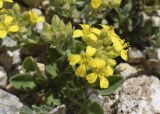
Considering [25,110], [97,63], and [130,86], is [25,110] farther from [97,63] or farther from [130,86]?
[130,86]

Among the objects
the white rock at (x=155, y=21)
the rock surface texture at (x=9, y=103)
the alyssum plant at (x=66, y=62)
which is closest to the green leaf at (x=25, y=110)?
the alyssum plant at (x=66, y=62)

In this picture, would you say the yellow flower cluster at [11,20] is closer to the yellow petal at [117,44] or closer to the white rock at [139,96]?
the yellow petal at [117,44]

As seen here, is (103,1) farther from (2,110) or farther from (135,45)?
(2,110)

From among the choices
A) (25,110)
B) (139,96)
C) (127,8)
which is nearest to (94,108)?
(139,96)

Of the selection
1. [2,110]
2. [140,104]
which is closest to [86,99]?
[140,104]

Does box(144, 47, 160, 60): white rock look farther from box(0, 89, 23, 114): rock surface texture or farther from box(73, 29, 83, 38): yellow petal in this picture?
box(0, 89, 23, 114): rock surface texture

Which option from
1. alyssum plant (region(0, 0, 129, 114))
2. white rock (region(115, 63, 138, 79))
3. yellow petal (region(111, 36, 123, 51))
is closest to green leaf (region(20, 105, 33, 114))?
alyssum plant (region(0, 0, 129, 114))
